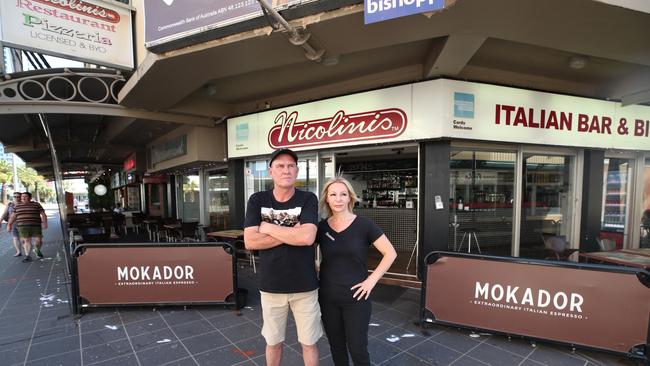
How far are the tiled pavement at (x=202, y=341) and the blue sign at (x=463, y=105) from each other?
2.79 meters

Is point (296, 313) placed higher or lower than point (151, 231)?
higher

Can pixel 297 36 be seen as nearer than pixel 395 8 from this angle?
No

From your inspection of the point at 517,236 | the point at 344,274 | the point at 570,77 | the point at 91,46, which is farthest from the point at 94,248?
the point at 570,77

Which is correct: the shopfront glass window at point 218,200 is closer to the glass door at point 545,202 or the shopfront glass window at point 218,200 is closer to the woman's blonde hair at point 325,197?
the woman's blonde hair at point 325,197

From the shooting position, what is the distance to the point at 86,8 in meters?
4.48

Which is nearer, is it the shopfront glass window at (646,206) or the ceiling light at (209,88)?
the ceiling light at (209,88)

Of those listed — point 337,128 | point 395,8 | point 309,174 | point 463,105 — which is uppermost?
point 395,8

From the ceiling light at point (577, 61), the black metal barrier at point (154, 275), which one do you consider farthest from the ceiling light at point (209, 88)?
the ceiling light at point (577, 61)

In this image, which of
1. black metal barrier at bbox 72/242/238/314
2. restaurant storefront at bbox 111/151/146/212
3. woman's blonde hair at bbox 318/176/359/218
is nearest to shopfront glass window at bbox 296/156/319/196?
black metal barrier at bbox 72/242/238/314

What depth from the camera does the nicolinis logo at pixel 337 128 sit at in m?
4.62

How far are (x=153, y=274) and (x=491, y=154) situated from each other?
5.48 meters

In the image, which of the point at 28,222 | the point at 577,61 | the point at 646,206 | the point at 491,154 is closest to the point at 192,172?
the point at 28,222

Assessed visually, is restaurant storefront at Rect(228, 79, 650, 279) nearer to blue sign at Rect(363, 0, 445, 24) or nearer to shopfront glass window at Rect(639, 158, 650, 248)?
shopfront glass window at Rect(639, 158, 650, 248)

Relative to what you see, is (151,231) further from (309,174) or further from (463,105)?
(463,105)
